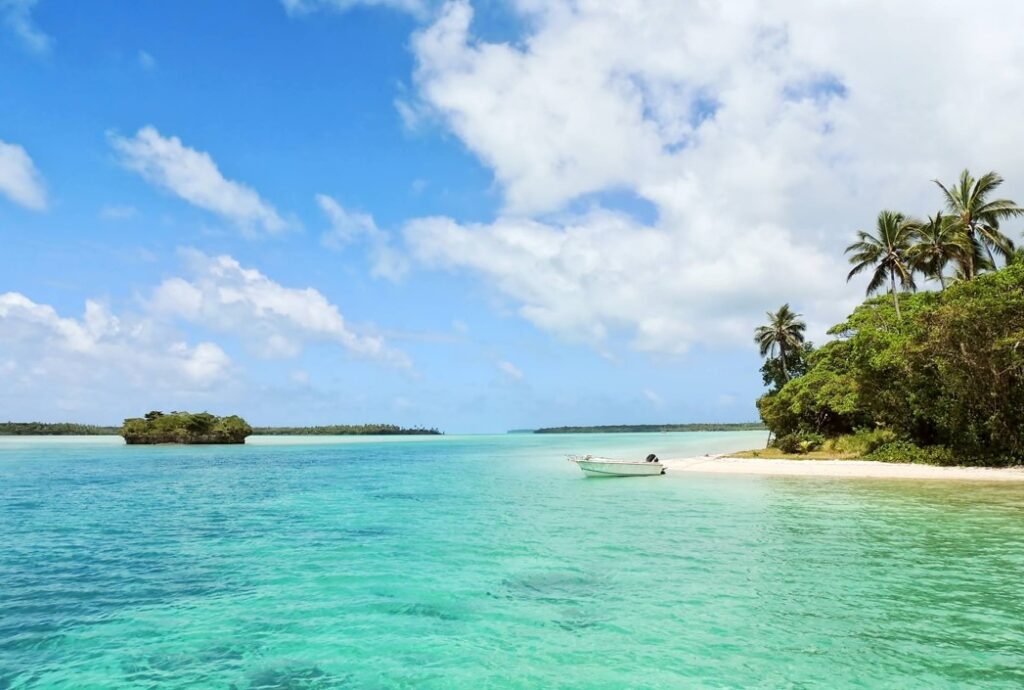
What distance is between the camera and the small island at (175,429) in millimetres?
109625

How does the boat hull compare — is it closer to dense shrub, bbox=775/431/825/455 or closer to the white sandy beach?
the white sandy beach

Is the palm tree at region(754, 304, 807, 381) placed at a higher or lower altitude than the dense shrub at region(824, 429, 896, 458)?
higher

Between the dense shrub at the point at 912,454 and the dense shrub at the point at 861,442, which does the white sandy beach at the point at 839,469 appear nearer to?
the dense shrub at the point at 912,454

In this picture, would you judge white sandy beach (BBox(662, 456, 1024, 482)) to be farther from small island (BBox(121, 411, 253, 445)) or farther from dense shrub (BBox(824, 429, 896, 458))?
small island (BBox(121, 411, 253, 445))

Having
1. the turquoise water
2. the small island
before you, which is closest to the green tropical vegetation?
the turquoise water

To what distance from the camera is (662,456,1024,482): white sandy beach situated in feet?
98.4

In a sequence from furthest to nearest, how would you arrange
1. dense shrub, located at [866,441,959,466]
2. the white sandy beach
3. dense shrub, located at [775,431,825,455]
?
dense shrub, located at [775,431,825,455], dense shrub, located at [866,441,959,466], the white sandy beach

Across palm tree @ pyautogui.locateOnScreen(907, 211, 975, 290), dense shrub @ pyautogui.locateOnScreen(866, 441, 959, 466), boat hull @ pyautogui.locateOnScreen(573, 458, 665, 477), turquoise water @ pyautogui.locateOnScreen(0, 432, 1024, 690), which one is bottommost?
turquoise water @ pyautogui.locateOnScreen(0, 432, 1024, 690)

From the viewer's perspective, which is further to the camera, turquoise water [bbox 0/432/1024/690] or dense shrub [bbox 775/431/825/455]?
dense shrub [bbox 775/431/825/455]

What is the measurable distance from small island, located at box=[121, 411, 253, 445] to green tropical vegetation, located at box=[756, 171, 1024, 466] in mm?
99916

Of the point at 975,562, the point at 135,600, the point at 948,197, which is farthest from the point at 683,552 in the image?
the point at 948,197

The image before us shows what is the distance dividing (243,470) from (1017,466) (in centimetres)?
5405

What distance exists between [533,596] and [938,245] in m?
41.9

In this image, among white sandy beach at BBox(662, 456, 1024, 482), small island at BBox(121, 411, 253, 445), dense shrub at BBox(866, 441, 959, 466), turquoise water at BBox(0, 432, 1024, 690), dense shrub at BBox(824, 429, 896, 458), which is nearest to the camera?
turquoise water at BBox(0, 432, 1024, 690)
